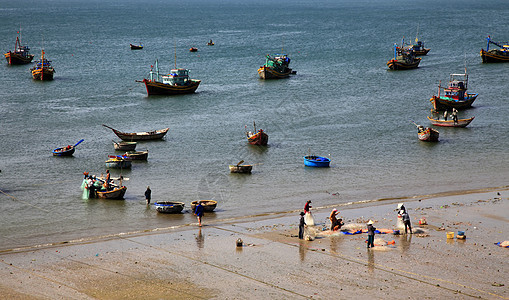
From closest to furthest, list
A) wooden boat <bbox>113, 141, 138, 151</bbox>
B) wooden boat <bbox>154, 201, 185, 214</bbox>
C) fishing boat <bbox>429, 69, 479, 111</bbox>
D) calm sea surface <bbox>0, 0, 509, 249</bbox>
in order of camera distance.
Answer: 1. wooden boat <bbox>154, 201, 185, 214</bbox>
2. calm sea surface <bbox>0, 0, 509, 249</bbox>
3. wooden boat <bbox>113, 141, 138, 151</bbox>
4. fishing boat <bbox>429, 69, 479, 111</bbox>

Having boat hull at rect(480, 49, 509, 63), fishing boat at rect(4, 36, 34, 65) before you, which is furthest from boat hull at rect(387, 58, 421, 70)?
fishing boat at rect(4, 36, 34, 65)

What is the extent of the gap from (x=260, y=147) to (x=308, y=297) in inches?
1257

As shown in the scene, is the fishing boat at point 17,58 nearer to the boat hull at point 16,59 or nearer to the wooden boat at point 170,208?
the boat hull at point 16,59

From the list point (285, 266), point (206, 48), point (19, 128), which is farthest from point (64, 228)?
point (206, 48)

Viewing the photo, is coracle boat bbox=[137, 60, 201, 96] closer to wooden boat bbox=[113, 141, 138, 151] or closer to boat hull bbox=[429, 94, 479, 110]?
wooden boat bbox=[113, 141, 138, 151]

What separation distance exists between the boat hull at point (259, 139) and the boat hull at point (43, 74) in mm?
46705

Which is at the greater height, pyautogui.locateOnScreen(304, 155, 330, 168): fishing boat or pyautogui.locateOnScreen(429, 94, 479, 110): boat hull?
pyautogui.locateOnScreen(429, 94, 479, 110): boat hull

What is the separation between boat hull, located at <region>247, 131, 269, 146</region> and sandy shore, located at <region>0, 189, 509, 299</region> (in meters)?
21.7

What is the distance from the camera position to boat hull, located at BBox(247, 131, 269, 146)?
54.0m

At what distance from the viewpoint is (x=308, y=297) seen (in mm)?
22641

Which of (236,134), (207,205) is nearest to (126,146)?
(236,134)

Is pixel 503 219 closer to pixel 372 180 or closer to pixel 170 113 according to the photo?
pixel 372 180

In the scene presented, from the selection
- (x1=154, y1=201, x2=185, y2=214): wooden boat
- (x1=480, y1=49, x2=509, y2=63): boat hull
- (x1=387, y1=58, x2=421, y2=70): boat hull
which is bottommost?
(x1=154, y1=201, x2=185, y2=214): wooden boat

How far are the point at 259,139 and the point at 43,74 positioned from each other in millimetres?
47960
